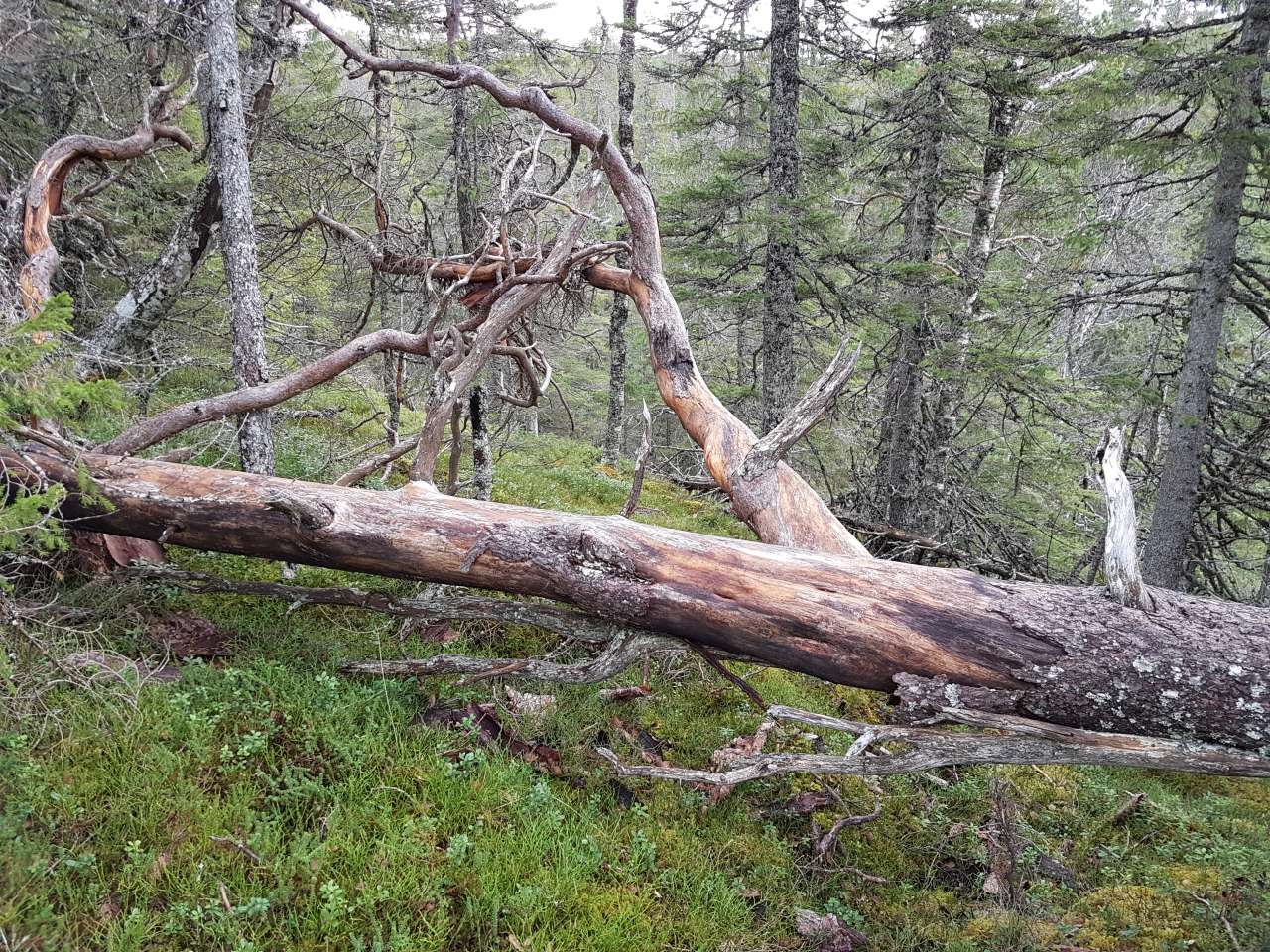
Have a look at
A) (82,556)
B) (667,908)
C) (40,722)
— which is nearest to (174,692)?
(40,722)

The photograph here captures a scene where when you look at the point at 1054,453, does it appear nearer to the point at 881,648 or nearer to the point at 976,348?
the point at 976,348

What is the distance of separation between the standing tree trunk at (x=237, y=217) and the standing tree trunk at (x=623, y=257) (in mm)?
6661

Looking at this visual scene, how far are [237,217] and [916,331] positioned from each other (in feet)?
28.2

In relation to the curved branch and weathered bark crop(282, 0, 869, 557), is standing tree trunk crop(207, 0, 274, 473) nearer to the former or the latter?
the curved branch

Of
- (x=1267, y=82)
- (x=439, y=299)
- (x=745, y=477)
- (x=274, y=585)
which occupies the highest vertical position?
(x=1267, y=82)

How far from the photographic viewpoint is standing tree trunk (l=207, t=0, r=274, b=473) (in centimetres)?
498

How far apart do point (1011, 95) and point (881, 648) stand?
30.1 ft

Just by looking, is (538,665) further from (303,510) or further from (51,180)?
(51,180)

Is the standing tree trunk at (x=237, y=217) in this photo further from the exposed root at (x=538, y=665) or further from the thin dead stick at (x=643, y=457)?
the thin dead stick at (x=643, y=457)

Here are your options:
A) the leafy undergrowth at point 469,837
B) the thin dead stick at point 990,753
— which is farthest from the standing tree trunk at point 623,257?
the thin dead stick at point 990,753

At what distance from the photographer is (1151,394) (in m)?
6.91

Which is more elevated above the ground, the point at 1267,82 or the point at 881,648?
the point at 1267,82

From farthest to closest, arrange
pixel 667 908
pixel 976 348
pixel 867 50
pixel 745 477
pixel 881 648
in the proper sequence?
pixel 867 50 < pixel 976 348 < pixel 745 477 < pixel 881 648 < pixel 667 908

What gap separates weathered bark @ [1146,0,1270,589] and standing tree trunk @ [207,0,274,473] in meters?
8.64
